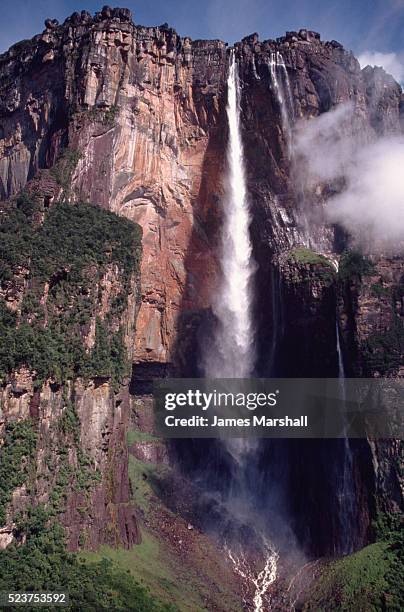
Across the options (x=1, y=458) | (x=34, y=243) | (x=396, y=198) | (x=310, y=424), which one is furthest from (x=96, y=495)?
(x=396, y=198)

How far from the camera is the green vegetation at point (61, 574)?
67.5 ft

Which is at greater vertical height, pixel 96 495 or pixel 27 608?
pixel 96 495

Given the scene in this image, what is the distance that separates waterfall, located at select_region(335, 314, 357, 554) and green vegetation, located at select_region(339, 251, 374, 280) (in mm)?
2852

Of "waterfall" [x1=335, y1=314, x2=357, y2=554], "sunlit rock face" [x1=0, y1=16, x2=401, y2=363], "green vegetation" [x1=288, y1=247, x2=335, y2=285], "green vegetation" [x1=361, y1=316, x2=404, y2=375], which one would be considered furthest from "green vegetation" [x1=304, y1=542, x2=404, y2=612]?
"sunlit rock face" [x1=0, y1=16, x2=401, y2=363]

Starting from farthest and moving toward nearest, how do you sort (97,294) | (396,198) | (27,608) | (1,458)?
(396,198)
(97,294)
(1,458)
(27,608)

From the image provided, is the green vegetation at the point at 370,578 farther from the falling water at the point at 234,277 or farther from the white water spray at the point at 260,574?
the falling water at the point at 234,277

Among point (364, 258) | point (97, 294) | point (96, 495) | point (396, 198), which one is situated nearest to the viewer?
point (96, 495)

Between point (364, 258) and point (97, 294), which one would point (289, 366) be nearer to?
point (364, 258)

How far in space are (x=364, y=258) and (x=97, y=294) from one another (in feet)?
42.8

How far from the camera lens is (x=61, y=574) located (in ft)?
70.7

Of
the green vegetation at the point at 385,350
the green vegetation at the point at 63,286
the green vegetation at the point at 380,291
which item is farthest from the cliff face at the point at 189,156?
the green vegetation at the point at 63,286

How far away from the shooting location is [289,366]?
117 ft

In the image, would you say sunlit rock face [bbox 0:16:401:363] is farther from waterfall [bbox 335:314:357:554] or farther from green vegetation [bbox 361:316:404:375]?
waterfall [bbox 335:314:357:554]

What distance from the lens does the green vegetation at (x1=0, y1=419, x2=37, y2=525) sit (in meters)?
22.1
